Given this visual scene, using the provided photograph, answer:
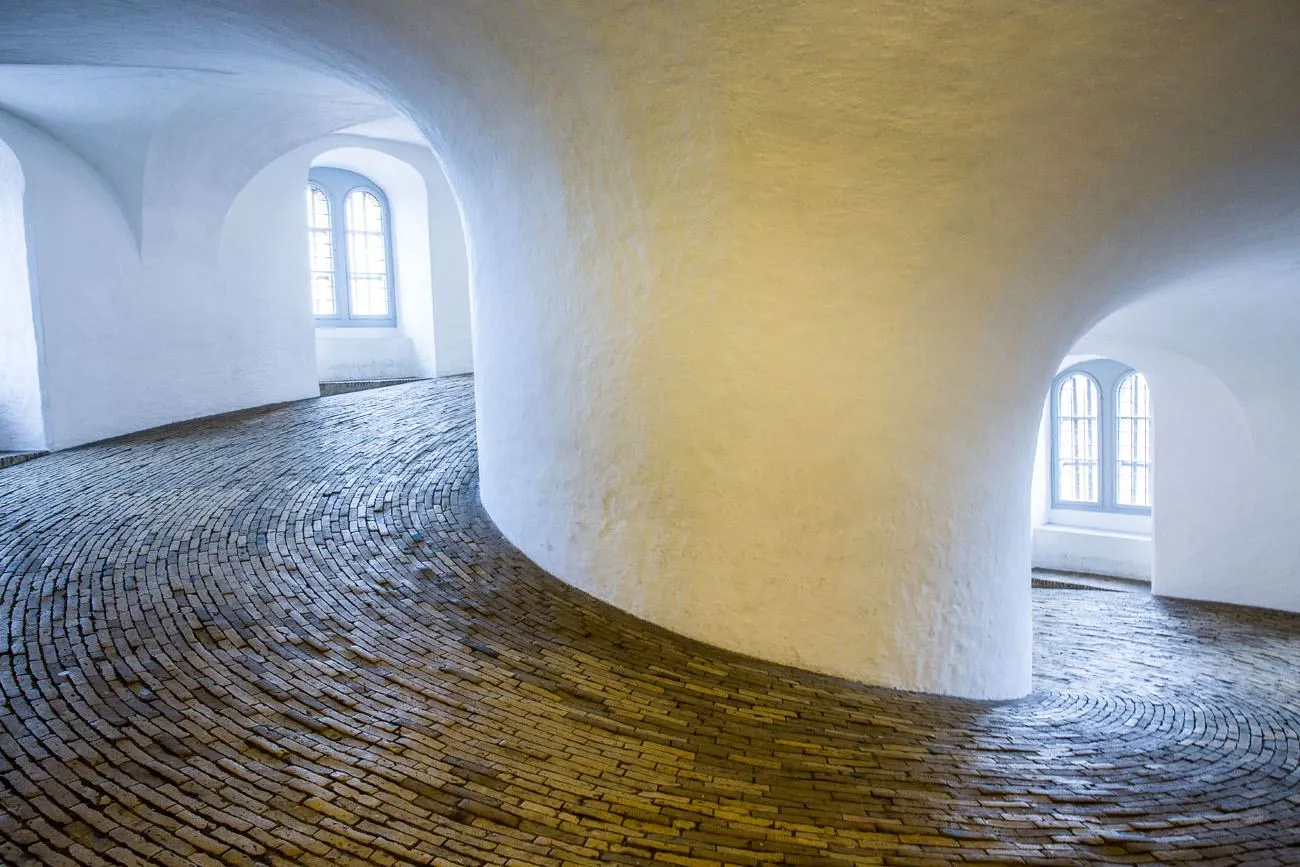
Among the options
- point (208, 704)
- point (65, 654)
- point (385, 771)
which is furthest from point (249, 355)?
point (385, 771)

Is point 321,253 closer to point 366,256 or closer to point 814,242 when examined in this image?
point 366,256

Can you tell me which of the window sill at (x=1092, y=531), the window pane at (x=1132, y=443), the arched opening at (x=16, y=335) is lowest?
the window sill at (x=1092, y=531)

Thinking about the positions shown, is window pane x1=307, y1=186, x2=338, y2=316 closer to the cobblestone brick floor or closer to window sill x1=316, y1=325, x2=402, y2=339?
window sill x1=316, y1=325, x2=402, y2=339

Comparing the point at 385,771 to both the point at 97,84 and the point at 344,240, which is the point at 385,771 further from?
the point at 344,240

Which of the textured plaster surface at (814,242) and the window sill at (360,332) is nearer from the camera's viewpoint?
the textured plaster surface at (814,242)

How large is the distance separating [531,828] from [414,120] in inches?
227

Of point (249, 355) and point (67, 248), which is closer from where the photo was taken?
point (67, 248)

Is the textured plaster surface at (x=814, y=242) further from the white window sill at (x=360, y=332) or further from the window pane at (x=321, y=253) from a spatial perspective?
the white window sill at (x=360, y=332)

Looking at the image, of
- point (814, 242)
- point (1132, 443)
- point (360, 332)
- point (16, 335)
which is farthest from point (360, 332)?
point (1132, 443)

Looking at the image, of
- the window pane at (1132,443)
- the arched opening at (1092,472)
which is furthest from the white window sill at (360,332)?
the window pane at (1132,443)

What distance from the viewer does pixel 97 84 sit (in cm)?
879

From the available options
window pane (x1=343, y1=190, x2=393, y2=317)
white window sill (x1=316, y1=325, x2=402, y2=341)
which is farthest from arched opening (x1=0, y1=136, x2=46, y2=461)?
window pane (x1=343, y1=190, x2=393, y2=317)

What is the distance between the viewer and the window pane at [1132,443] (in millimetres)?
15156

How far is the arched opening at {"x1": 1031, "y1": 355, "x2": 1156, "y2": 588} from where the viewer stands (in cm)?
1462
